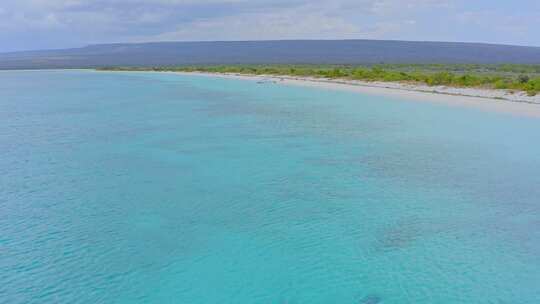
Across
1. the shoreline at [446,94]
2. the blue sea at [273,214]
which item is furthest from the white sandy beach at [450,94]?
the blue sea at [273,214]

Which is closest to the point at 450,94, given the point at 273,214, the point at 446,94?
the point at 446,94

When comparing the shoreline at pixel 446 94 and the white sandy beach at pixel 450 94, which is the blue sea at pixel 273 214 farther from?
the white sandy beach at pixel 450 94

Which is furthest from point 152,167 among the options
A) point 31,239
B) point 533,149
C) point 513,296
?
point 533,149

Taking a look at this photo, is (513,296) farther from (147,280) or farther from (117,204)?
(117,204)

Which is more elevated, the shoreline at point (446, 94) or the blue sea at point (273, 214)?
the shoreline at point (446, 94)

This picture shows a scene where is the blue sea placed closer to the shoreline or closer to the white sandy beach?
the shoreline
